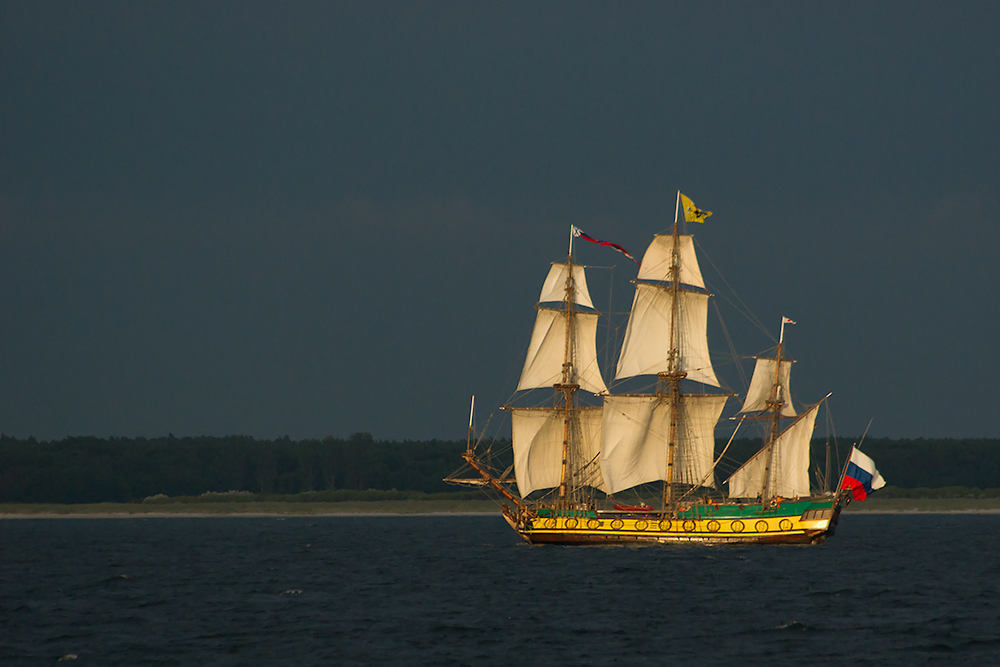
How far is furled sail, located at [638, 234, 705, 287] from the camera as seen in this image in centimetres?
9544

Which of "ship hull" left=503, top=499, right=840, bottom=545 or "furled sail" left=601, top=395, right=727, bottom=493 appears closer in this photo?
"ship hull" left=503, top=499, right=840, bottom=545

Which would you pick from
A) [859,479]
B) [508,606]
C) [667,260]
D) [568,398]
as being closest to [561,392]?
[568,398]

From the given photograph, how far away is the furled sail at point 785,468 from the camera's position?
95.1 meters

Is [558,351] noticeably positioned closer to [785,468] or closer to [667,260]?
[667,260]

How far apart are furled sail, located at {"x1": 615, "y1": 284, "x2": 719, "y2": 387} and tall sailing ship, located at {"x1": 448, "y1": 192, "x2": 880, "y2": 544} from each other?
83 millimetres

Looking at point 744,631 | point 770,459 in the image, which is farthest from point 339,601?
point 770,459

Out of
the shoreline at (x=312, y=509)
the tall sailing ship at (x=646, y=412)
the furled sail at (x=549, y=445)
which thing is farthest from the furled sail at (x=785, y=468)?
the shoreline at (x=312, y=509)

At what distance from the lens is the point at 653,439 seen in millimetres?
95688

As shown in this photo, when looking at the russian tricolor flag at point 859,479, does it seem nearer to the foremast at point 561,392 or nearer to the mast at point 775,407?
the mast at point 775,407

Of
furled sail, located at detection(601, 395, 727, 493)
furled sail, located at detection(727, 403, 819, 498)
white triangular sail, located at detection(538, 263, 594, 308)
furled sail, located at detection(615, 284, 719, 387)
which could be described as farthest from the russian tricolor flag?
white triangular sail, located at detection(538, 263, 594, 308)

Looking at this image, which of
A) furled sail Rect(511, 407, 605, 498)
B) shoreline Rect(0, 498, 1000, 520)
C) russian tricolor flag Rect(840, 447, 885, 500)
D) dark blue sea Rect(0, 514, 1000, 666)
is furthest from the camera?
shoreline Rect(0, 498, 1000, 520)

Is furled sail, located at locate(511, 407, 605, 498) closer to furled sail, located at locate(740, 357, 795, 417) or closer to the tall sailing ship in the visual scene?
the tall sailing ship

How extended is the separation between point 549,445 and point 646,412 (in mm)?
8597

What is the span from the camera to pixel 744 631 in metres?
45.8
